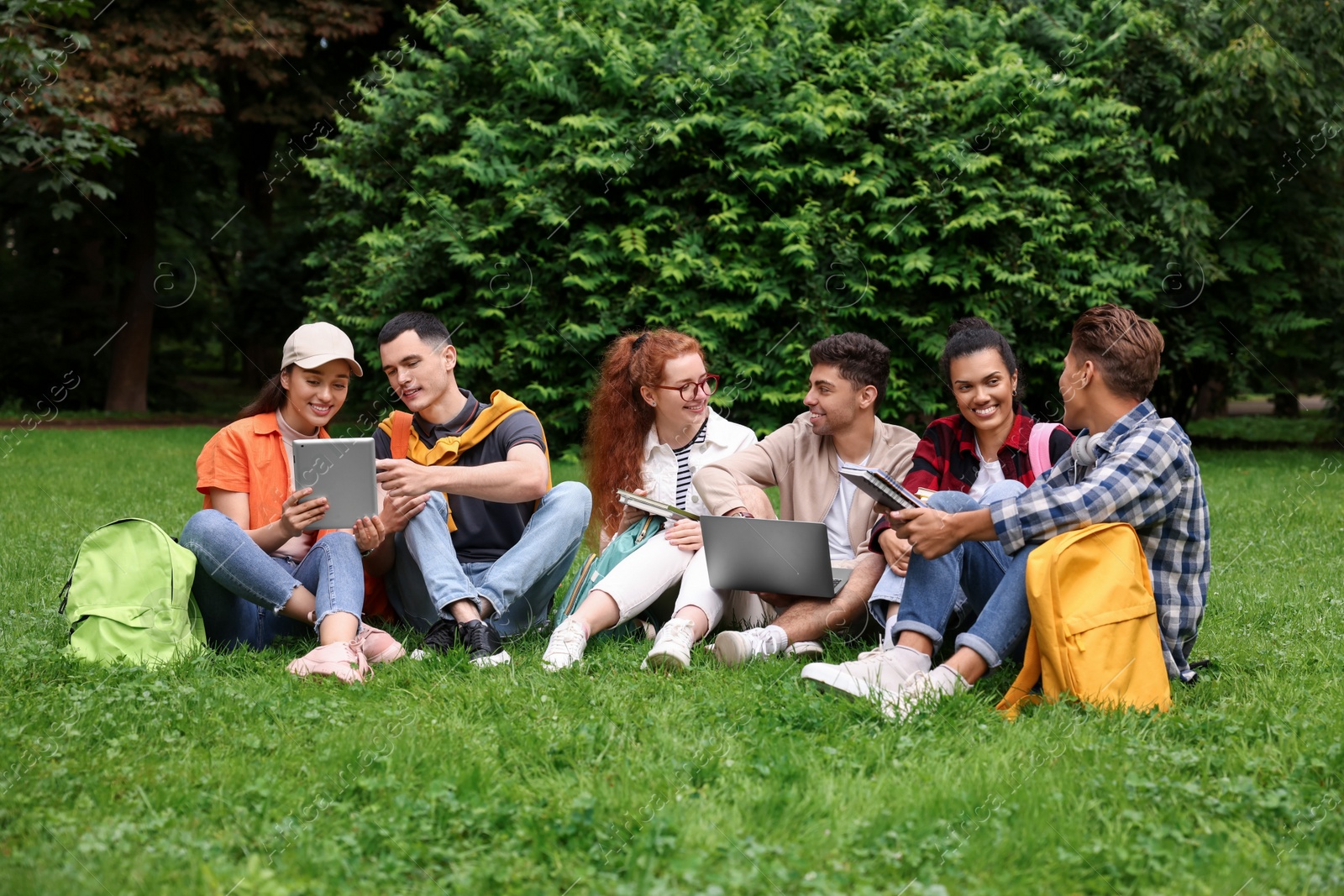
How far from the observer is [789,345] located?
35.8ft

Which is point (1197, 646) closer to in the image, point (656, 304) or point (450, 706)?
point (450, 706)

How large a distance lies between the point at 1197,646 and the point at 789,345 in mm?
6946

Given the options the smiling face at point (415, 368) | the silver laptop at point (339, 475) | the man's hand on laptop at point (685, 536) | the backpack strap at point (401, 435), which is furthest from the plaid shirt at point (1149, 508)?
the backpack strap at point (401, 435)

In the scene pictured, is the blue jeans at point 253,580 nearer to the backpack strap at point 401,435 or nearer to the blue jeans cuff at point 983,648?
the backpack strap at point 401,435

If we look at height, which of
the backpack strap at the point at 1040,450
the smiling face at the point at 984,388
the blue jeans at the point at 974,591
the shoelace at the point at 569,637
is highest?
the smiling face at the point at 984,388

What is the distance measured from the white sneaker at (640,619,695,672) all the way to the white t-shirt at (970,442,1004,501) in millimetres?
1168

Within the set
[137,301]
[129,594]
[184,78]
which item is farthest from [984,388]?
[137,301]

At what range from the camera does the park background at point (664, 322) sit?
8.30 feet

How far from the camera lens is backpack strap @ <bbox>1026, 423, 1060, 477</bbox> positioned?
407cm

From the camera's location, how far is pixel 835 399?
440 cm

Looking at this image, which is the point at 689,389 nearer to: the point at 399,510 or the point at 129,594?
the point at 399,510

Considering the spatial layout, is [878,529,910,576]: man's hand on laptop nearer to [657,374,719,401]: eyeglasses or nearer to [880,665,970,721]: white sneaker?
[880,665,970,721]: white sneaker

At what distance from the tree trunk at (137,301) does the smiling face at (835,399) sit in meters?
16.7

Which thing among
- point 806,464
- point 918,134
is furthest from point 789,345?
point 806,464
